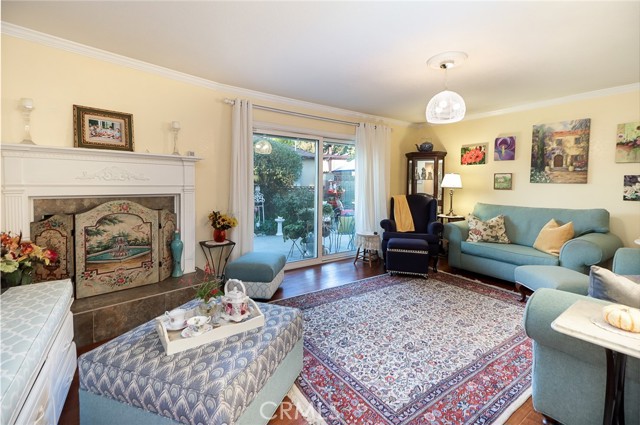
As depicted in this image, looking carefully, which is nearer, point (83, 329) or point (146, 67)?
point (83, 329)

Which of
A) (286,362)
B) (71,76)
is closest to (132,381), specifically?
(286,362)

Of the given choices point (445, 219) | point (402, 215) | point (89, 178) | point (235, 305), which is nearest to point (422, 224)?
point (402, 215)

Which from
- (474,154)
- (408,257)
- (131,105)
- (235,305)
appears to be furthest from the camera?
(474,154)

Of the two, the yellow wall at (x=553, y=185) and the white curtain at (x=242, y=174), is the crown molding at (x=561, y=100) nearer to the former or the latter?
the yellow wall at (x=553, y=185)

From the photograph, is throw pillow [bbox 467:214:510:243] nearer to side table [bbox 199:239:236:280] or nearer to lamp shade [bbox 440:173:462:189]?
lamp shade [bbox 440:173:462:189]

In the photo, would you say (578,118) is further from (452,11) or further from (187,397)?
(187,397)

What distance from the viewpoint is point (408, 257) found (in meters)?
3.96

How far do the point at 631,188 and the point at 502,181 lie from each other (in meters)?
1.40

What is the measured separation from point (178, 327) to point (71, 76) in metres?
2.49

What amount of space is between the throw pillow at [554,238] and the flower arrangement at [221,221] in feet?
12.1

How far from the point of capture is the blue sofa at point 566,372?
131cm

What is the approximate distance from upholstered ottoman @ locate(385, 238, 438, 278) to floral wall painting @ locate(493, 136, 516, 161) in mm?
1918

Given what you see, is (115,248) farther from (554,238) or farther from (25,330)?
(554,238)

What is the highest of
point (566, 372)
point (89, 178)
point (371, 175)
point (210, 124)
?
point (210, 124)
